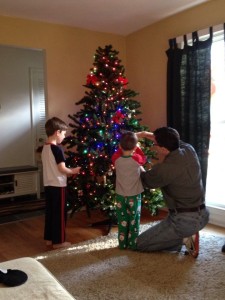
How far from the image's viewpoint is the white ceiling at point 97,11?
3.45 metres

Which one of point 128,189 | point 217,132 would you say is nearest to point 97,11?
point 217,132

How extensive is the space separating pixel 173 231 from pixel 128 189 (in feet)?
1.70

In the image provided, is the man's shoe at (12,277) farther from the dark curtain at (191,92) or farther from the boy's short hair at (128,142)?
the dark curtain at (191,92)

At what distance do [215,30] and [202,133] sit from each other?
1114mm

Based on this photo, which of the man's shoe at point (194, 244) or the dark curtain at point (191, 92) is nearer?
the man's shoe at point (194, 244)

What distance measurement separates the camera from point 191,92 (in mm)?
3674

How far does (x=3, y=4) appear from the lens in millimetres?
3451

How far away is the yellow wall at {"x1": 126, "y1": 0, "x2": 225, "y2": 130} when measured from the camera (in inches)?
147

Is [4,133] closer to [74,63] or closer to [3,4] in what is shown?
[74,63]

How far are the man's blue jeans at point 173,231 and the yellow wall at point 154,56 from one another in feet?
5.84

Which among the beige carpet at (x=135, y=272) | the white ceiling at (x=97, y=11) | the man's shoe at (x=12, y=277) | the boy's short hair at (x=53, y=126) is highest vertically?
the white ceiling at (x=97, y=11)

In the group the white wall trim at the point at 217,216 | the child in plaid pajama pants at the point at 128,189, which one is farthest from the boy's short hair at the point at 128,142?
the white wall trim at the point at 217,216

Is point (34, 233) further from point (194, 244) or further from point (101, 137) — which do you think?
point (194, 244)

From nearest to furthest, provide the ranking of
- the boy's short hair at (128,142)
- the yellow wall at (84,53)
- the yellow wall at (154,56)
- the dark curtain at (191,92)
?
1. the boy's short hair at (128,142)
2. the dark curtain at (191,92)
3. the yellow wall at (154,56)
4. the yellow wall at (84,53)
